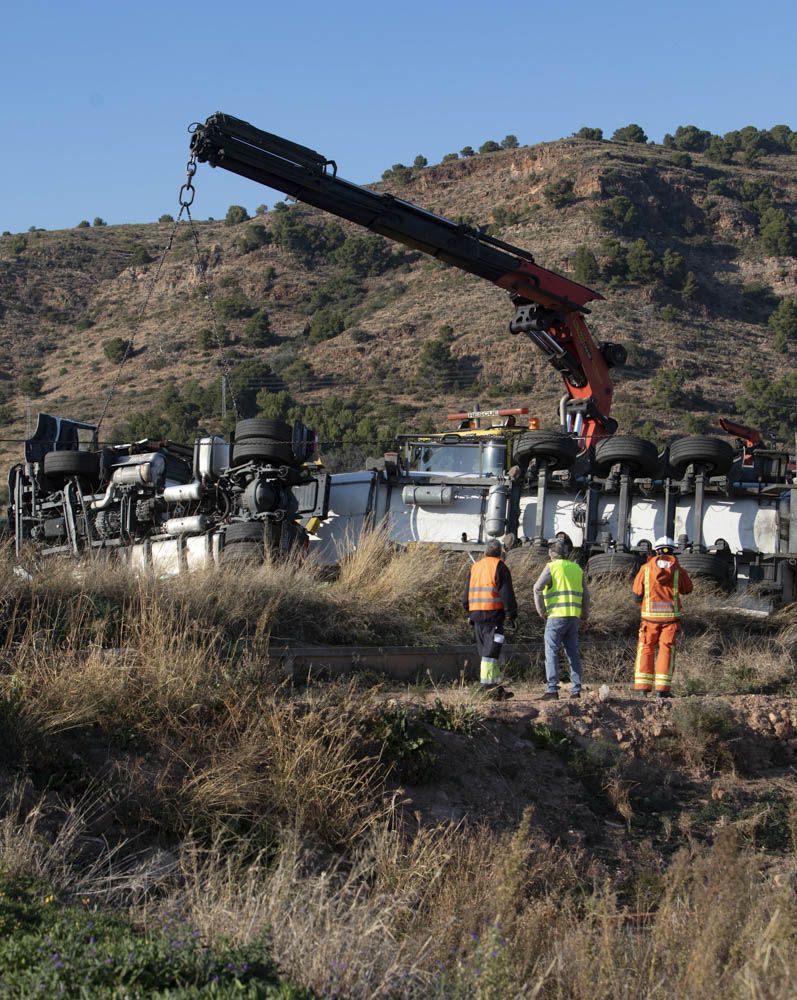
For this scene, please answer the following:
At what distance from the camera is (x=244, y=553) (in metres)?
15.1

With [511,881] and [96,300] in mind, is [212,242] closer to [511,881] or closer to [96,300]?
[96,300]

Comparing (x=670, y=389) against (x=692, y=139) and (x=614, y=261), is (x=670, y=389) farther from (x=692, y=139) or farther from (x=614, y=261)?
(x=692, y=139)

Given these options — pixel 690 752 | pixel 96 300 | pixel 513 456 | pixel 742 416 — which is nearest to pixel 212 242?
pixel 96 300

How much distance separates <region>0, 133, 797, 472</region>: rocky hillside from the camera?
48875 millimetres

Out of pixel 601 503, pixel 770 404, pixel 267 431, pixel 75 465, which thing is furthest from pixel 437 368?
pixel 267 431

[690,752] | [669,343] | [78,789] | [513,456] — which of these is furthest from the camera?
[669,343]

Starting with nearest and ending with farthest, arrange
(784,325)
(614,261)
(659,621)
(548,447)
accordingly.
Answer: (659,621) → (548,447) → (784,325) → (614,261)

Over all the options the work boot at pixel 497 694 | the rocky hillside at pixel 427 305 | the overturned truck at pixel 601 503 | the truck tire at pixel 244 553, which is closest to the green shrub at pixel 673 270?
the rocky hillside at pixel 427 305

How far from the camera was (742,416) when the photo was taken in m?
45.1

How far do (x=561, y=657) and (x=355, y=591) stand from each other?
7.96 feet

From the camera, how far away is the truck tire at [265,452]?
1623cm

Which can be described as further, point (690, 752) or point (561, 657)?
point (561, 657)

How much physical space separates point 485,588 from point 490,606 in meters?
0.18

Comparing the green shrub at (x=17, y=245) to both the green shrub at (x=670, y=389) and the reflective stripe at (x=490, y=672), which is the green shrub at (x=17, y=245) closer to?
the green shrub at (x=670, y=389)
